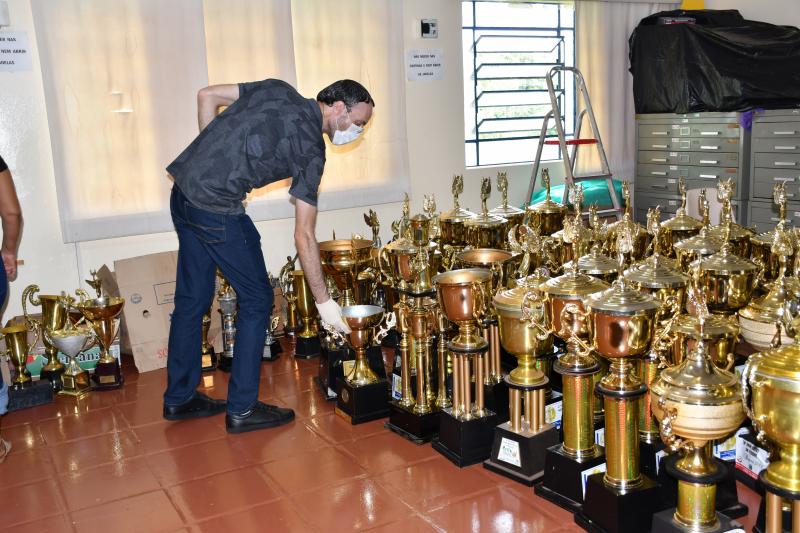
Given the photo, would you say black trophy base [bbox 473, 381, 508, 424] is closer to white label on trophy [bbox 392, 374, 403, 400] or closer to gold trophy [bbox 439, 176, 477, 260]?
white label on trophy [bbox 392, 374, 403, 400]

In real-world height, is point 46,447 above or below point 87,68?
below

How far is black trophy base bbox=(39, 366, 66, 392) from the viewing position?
12.6ft

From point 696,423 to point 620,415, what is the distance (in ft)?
1.20

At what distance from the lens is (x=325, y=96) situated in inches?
117

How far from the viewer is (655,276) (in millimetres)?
2389

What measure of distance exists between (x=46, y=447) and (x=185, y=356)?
0.63m

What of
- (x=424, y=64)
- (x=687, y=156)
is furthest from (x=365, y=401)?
(x=687, y=156)

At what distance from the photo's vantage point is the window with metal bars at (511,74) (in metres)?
6.20

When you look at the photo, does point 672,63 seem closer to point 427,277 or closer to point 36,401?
point 427,277

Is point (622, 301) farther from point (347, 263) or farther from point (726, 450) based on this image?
point (347, 263)

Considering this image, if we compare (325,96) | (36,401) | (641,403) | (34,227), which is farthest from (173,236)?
(641,403)

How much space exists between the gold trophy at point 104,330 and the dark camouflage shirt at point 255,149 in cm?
112

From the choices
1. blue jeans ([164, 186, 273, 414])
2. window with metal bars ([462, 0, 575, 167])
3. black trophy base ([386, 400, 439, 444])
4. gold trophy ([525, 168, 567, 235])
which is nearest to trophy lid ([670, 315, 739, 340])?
black trophy base ([386, 400, 439, 444])

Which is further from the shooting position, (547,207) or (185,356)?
(547,207)
